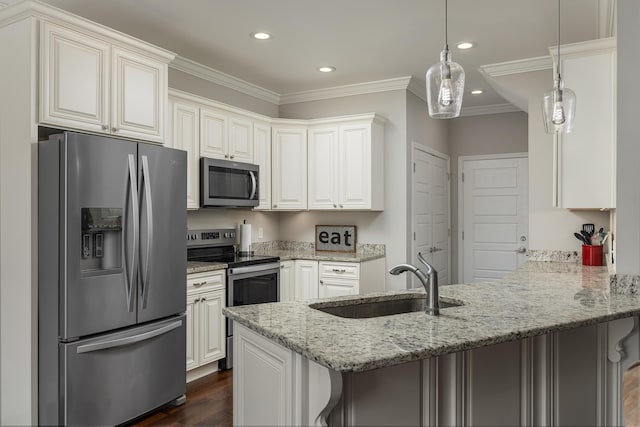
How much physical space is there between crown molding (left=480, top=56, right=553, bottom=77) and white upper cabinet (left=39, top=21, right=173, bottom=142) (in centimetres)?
271

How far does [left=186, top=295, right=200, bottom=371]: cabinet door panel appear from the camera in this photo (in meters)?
3.39

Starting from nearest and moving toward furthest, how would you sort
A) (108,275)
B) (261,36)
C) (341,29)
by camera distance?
(108,275), (341,29), (261,36)

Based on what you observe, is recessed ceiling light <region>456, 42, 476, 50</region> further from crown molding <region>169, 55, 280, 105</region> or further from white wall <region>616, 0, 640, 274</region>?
crown molding <region>169, 55, 280, 105</region>

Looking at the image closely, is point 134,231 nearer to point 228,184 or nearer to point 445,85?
point 228,184

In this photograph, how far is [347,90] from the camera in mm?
4922

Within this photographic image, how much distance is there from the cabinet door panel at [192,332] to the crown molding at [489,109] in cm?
405

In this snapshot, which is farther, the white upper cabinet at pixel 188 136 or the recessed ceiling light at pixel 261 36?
the white upper cabinet at pixel 188 136

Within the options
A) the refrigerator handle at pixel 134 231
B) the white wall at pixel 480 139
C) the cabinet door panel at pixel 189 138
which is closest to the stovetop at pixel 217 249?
the cabinet door panel at pixel 189 138

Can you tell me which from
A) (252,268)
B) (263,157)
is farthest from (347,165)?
(252,268)

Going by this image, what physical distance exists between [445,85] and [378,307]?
0.98 metres

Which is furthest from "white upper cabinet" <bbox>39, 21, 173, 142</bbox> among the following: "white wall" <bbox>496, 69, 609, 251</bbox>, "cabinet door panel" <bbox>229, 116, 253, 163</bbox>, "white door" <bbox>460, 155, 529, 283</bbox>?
"white door" <bbox>460, 155, 529, 283</bbox>

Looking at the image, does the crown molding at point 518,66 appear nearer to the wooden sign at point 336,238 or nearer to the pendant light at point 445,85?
the wooden sign at point 336,238

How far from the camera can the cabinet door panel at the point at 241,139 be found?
4199 millimetres

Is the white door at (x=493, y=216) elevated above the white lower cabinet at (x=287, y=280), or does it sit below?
above
